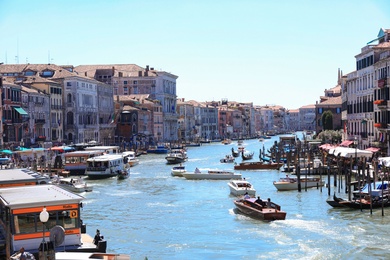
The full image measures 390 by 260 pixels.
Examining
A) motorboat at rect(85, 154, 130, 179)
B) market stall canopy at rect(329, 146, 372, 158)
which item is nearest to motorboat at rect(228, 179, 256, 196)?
market stall canopy at rect(329, 146, 372, 158)

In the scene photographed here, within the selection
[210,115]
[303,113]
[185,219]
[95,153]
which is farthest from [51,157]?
[303,113]

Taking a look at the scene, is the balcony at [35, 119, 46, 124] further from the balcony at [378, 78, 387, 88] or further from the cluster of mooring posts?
the balcony at [378, 78, 387, 88]

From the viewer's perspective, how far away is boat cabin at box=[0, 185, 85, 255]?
12.4 metres

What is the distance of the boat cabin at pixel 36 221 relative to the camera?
12.4m

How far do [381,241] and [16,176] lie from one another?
952 cm

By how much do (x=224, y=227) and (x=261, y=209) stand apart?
1759 mm

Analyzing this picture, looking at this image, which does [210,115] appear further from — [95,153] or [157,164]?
[95,153]

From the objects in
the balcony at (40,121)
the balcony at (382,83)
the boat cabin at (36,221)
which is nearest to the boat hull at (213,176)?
the balcony at (382,83)

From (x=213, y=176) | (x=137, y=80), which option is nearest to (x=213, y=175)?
(x=213, y=176)

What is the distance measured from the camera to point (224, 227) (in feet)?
68.2

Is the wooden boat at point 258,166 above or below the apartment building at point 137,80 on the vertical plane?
below

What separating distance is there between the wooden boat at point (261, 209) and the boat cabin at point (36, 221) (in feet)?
31.0

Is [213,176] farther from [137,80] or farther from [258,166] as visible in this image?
[137,80]

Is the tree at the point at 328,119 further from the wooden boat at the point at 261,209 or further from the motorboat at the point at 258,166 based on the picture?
the wooden boat at the point at 261,209
